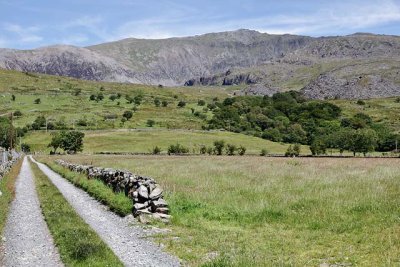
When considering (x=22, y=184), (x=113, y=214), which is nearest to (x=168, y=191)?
(x=113, y=214)

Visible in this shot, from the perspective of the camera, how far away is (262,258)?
1302cm

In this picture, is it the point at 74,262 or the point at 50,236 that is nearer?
the point at 74,262

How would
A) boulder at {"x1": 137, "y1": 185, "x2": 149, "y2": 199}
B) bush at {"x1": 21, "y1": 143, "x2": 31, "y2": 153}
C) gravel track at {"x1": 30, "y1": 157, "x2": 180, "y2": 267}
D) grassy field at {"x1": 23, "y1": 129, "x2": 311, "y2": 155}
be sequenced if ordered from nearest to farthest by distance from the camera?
gravel track at {"x1": 30, "y1": 157, "x2": 180, "y2": 267} < boulder at {"x1": 137, "y1": 185, "x2": 149, "y2": 199} < grassy field at {"x1": 23, "y1": 129, "x2": 311, "y2": 155} < bush at {"x1": 21, "y1": 143, "x2": 31, "y2": 153}

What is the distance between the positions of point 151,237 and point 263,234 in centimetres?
431

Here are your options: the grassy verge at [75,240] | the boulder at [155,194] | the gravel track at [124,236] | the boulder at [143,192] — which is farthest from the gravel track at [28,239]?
the boulder at [155,194]

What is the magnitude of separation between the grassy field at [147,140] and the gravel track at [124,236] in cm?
12359

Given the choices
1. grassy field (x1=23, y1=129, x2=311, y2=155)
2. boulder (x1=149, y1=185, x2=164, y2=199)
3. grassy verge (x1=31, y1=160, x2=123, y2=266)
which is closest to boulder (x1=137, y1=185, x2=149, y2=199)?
boulder (x1=149, y1=185, x2=164, y2=199)

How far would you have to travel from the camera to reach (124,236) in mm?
17078

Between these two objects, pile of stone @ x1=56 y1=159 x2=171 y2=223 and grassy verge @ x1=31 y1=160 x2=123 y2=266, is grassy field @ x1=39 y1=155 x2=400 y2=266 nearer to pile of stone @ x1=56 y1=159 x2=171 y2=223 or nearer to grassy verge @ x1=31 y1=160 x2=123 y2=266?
pile of stone @ x1=56 y1=159 x2=171 y2=223

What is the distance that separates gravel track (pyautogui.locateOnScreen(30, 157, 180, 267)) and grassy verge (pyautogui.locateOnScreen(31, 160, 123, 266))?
42 centimetres

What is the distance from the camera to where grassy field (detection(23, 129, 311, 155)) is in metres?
157

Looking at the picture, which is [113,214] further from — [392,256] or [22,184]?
[22,184]

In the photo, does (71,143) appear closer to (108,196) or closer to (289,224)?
(108,196)

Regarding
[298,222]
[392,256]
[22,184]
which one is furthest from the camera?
[22,184]
